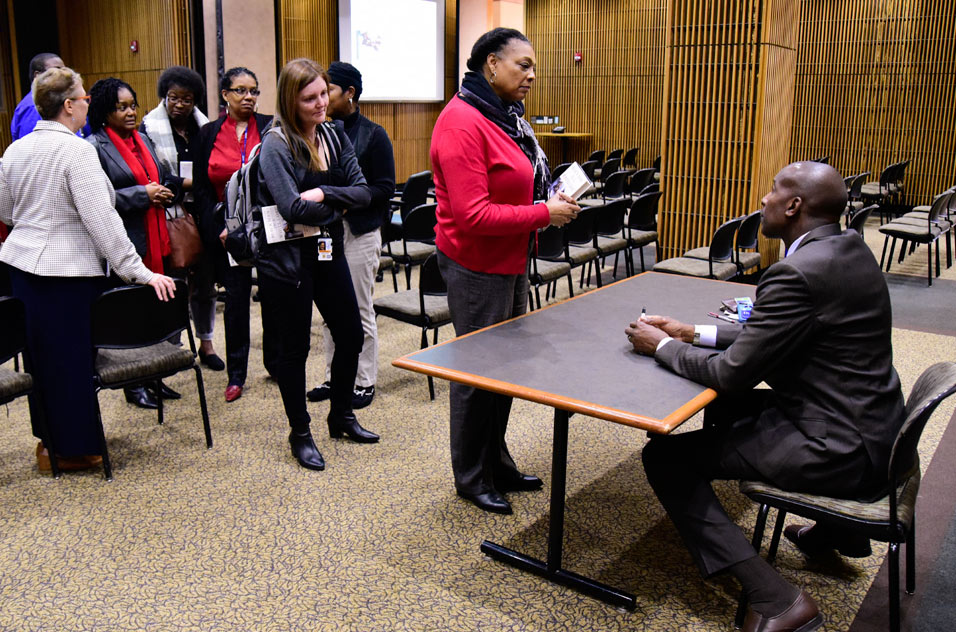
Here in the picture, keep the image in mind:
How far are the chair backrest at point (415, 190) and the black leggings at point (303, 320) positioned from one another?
12.5 ft

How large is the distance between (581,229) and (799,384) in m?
4.18

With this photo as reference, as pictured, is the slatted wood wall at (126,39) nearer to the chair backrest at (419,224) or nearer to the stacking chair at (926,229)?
the chair backrest at (419,224)

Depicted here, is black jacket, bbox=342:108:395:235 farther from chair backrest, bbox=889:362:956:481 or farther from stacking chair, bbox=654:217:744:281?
stacking chair, bbox=654:217:744:281

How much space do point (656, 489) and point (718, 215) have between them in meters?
5.40

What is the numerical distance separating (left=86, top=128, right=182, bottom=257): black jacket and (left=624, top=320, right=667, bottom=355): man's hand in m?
2.57

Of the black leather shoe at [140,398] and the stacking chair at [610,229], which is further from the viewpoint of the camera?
the stacking chair at [610,229]

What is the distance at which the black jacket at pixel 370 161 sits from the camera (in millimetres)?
3910

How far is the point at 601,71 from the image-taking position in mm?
14680

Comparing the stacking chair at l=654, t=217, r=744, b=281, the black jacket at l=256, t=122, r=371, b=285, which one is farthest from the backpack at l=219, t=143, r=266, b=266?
the stacking chair at l=654, t=217, r=744, b=281

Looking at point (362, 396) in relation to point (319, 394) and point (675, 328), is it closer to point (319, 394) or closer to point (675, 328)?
point (319, 394)

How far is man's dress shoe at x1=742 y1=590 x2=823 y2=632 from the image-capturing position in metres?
2.27

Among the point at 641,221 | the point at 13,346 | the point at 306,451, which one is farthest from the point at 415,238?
the point at 13,346

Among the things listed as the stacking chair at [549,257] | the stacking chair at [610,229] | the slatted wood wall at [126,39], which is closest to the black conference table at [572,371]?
the stacking chair at [549,257]

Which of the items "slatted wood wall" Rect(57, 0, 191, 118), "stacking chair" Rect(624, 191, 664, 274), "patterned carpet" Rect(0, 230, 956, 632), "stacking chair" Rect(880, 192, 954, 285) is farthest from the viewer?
"slatted wood wall" Rect(57, 0, 191, 118)
